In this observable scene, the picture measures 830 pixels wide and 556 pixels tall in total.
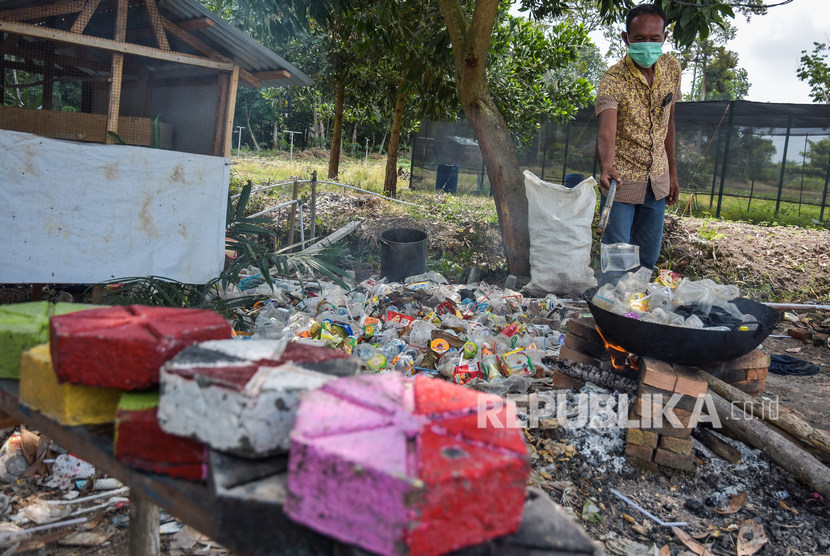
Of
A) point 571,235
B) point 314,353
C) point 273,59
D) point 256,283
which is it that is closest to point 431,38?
point 273,59

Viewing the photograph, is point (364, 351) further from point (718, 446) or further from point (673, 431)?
point (718, 446)

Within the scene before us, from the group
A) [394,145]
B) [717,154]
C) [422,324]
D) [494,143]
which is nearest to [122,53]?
[422,324]

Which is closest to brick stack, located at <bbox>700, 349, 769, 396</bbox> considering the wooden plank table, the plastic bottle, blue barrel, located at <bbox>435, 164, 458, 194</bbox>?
the plastic bottle

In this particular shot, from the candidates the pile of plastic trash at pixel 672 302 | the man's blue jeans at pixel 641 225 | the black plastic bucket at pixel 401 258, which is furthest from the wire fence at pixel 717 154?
the pile of plastic trash at pixel 672 302

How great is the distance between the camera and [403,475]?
0.97 metres

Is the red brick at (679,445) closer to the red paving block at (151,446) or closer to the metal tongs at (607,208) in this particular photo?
the metal tongs at (607,208)

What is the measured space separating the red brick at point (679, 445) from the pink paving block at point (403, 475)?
1.99 m

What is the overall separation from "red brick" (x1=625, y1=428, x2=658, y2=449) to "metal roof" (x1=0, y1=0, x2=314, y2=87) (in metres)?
4.28

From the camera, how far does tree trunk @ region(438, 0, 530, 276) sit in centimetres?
608

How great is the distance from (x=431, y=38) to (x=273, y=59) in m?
A: 2.31

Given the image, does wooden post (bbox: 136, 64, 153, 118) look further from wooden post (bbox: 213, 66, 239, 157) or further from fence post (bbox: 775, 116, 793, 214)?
fence post (bbox: 775, 116, 793, 214)

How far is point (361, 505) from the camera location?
40.1 inches

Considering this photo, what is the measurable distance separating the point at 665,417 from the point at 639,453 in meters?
0.22

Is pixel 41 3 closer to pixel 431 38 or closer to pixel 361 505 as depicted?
pixel 431 38
